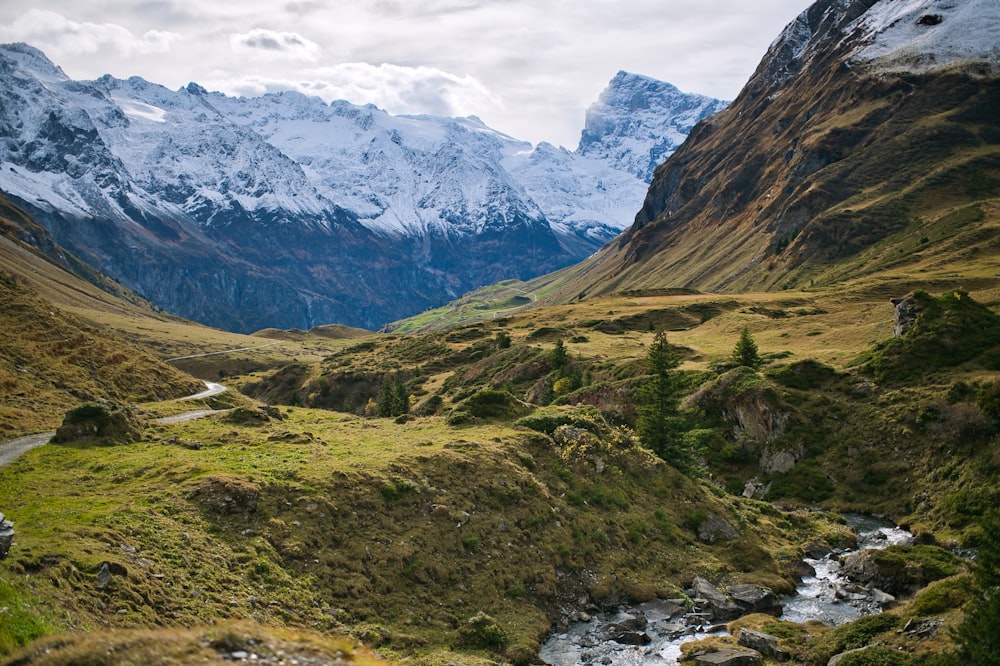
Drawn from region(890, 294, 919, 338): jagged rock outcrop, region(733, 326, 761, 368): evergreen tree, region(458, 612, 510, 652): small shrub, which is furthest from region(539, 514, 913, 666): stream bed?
region(733, 326, 761, 368): evergreen tree

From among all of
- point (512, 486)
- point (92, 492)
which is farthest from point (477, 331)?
point (92, 492)

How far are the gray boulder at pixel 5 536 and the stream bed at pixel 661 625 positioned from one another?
821 inches

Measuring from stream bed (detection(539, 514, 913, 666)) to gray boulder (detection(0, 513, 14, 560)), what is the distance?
2085cm

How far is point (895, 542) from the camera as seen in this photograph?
43.9 m

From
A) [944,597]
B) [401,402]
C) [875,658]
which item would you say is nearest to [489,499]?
[875,658]

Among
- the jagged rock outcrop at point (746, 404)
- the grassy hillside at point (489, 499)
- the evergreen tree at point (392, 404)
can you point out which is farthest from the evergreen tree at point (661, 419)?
the evergreen tree at point (392, 404)

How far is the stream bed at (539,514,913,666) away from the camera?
95.9ft

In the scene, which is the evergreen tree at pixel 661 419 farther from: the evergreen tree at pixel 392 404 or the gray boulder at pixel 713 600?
the evergreen tree at pixel 392 404

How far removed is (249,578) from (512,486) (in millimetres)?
16530

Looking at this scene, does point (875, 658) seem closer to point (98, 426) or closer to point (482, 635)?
point (482, 635)

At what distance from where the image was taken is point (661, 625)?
32.4m

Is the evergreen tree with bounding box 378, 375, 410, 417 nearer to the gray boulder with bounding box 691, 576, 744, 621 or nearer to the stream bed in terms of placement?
the gray boulder with bounding box 691, 576, 744, 621

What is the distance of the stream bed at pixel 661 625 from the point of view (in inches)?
1150

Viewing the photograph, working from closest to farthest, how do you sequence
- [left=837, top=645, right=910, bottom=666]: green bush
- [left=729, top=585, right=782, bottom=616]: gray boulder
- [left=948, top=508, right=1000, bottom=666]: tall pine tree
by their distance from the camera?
[left=948, top=508, right=1000, bottom=666]: tall pine tree < [left=837, top=645, right=910, bottom=666]: green bush < [left=729, top=585, right=782, bottom=616]: gray boulder
